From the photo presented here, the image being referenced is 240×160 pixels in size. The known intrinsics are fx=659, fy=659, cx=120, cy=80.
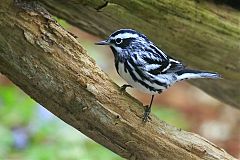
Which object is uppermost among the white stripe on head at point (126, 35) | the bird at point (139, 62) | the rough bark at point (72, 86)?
the white stripe on head at point (126, 35)

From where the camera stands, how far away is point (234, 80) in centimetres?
275

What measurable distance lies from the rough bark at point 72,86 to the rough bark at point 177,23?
33 centimetres

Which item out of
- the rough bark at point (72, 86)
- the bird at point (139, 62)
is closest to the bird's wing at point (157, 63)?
the bird at point (139, 62)

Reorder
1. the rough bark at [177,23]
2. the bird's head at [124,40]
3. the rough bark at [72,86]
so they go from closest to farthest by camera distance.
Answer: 1. the rough bark at [72,86]
2. the bird's head at [124,40]
3. the rough bark at [177,23]

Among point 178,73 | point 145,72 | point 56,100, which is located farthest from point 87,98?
point 178,73

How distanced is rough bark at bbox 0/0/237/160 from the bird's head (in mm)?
121

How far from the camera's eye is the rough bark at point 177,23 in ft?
7.86

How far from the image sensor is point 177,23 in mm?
2447

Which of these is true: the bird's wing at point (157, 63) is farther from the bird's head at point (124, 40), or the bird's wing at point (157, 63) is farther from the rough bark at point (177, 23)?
the rough bark at point (177, 23)

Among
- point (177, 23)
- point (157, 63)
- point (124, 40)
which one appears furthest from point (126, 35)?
point (177, 23)

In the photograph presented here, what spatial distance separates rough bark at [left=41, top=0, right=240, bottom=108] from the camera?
239 cm

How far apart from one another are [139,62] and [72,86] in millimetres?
266

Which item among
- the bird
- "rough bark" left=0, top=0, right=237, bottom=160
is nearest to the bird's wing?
the bird

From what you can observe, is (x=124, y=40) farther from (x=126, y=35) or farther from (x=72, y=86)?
(x=72, y=86)
